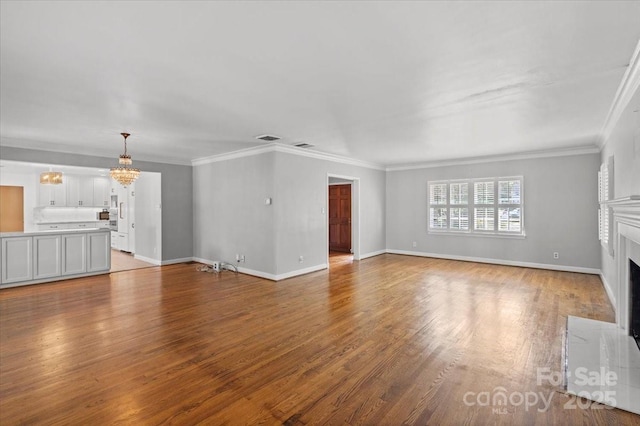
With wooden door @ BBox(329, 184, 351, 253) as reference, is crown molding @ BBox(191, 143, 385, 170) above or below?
above

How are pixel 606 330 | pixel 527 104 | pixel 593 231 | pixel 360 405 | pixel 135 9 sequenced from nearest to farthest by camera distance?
pixel 135 9 < pixel 360 405 < pixel 606 330 < pixel 527 104 < pixel 593 231

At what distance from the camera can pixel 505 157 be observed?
703 centimetres

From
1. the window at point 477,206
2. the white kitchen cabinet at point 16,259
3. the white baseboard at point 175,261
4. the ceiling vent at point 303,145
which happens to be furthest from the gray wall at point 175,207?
the window at point 477,206

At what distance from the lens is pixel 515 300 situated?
14.6ft

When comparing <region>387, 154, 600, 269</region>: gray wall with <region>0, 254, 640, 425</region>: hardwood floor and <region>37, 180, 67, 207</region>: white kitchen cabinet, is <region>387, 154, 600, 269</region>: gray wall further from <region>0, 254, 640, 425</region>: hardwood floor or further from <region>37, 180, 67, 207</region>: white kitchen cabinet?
<region>37, 180, 67, 207</region>: white kitchen cabinet

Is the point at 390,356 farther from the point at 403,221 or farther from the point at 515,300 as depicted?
the point at 403,221

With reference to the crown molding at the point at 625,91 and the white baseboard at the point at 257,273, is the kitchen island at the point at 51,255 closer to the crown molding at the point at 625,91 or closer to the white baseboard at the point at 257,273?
the white baseboard at the point at 257,273

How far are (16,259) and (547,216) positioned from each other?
10.0 m

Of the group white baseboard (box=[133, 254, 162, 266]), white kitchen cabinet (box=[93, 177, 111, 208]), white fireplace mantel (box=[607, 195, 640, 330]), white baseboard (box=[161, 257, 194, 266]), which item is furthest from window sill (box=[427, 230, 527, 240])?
white kitchen cabinet (box=[93, 177, 111, 208])

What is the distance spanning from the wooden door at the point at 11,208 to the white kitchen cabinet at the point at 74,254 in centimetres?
406

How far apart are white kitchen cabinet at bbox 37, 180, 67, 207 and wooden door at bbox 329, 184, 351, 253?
25.5 feet

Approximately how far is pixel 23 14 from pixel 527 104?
4561 millimetres

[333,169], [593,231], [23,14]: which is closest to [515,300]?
[593,231]

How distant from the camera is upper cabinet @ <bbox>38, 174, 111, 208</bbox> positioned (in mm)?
8688
